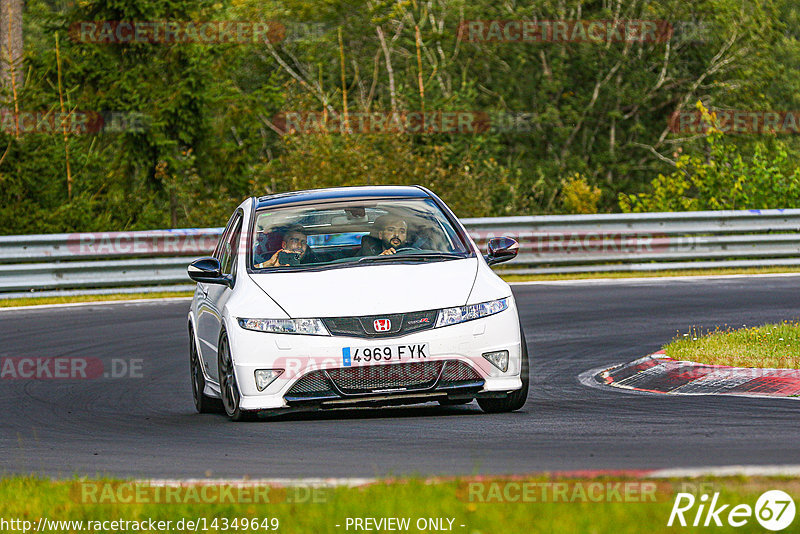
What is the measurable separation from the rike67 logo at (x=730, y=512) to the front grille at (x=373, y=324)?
3565 mm

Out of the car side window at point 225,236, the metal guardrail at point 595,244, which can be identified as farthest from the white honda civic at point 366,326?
the metal guardrail at point 595,244

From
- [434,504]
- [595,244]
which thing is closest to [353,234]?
[434,504]

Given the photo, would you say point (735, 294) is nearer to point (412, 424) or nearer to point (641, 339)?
point (641, 339)

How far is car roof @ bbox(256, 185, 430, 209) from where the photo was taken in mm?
10648

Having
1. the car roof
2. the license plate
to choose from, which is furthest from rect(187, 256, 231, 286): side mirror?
the license plate

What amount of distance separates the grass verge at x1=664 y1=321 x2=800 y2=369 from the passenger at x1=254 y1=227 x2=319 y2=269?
3195 millimetres

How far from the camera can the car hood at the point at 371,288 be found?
8.95m

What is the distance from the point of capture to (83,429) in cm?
957

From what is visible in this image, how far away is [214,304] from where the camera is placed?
400 inches

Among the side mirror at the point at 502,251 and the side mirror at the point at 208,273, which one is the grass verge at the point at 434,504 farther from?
the side mirror at the point at 502,251

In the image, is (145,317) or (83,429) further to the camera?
(145,317)

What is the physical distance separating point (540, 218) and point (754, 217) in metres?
3.36

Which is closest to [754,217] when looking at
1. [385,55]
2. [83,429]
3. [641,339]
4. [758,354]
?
[641,339]

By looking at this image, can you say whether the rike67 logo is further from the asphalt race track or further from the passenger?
the passenger
